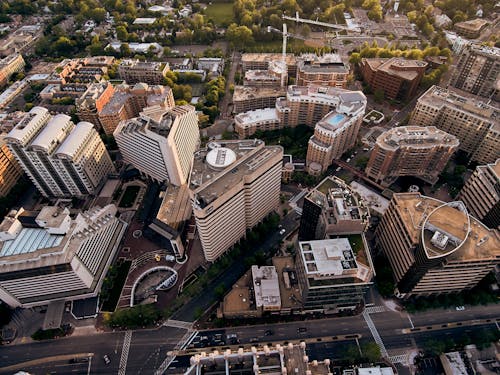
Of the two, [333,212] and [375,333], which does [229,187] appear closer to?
[333,212]

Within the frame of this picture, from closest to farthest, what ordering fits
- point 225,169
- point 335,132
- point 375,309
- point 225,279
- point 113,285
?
1. point 225,169
2. point 375,309
3. point 113,285
4. point 225,279
5. point 335,132

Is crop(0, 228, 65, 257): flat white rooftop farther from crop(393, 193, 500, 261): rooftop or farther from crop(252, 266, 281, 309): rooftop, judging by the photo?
crop(393, 193, 500, 261): rooftop

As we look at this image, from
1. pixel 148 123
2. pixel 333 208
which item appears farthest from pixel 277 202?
pixel 148 123

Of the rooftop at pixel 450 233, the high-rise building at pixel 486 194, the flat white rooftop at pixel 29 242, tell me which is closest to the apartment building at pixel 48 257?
the flat white rooftop at pixel 29 242

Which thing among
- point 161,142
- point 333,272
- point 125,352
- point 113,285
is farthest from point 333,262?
point 113,285

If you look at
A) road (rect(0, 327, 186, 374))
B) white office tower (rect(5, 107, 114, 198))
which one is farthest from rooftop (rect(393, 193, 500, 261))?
white office tower (rect(5, 107, 114, 198))

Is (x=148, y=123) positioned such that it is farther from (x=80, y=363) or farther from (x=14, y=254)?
(x=80, y=363)
